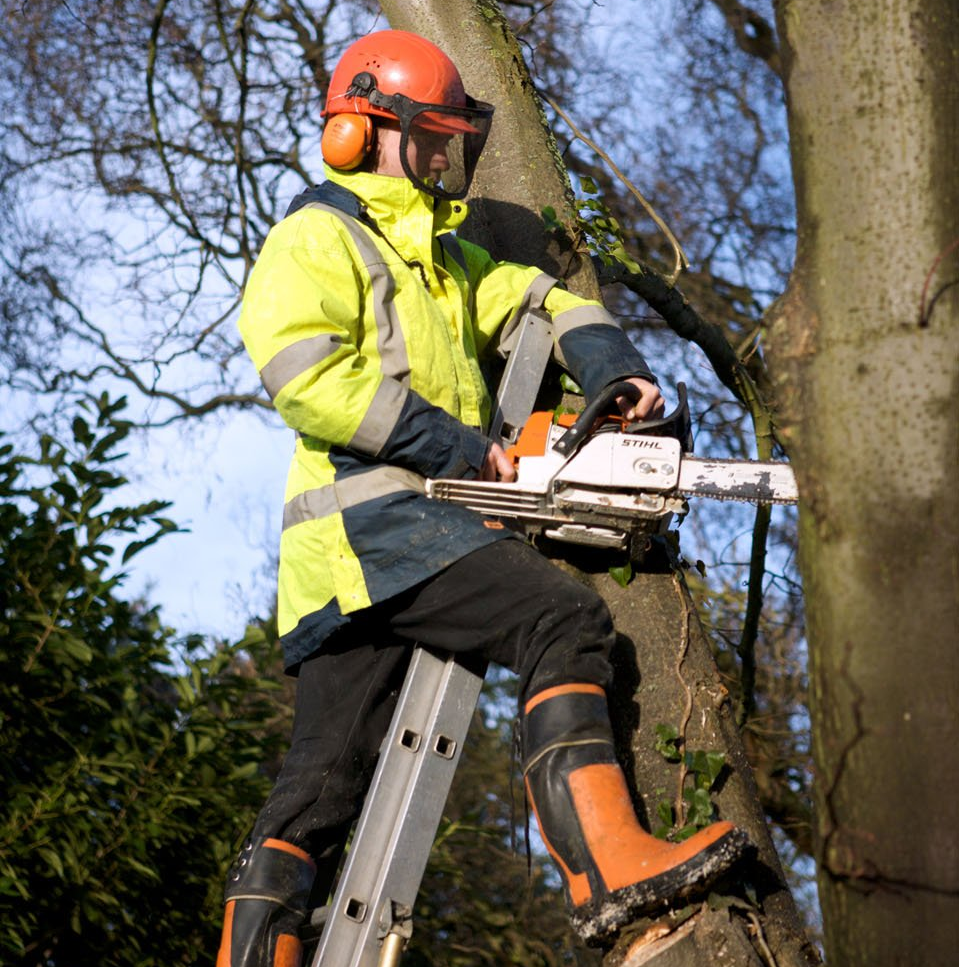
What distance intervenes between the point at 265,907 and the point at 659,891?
960mm

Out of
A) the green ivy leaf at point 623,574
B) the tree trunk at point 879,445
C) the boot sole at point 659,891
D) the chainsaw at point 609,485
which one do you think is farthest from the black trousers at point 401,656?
the tree trunk at point 879,445

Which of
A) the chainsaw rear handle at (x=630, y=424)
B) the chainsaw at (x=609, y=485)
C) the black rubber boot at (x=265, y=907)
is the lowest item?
the black rubber boot at (x=265, y=907)

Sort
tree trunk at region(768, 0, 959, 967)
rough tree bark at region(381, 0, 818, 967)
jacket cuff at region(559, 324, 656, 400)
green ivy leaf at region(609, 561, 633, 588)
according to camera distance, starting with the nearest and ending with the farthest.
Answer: tree trunk at region(768, 0, 959, 967) → rough tree bark at region(381, 0, 818, 967) → green ivy leaf at region(609, 561, 633, 588) → jacket cuff at region(559, 324, 656, 400)

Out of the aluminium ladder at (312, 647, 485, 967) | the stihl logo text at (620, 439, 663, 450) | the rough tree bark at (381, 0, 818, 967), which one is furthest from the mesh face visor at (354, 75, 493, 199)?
the aluminium ladder at (312, 647, 485, 967)

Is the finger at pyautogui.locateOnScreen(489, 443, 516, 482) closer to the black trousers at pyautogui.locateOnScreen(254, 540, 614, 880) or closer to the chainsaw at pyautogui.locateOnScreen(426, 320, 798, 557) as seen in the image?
the chainsaw at pyautogui.locateOnScreen(426, 320, 798, 557)

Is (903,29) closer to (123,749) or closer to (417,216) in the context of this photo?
(417,216)

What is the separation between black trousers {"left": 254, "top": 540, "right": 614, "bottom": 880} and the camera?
97.6 inches

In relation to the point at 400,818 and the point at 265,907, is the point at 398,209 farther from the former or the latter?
the point at 265,907

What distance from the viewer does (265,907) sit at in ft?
9.04

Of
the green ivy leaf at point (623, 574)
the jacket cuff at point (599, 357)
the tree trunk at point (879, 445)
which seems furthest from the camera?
the jacket cuff at point (599, 357)

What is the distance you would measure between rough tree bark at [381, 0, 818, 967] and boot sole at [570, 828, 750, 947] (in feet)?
0.24

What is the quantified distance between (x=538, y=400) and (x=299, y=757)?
1000 mm

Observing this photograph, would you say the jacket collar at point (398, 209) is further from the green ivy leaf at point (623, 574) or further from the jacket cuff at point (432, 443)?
the green ivy leaf at point (623, 574)

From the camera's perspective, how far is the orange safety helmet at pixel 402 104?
9.42 feet
